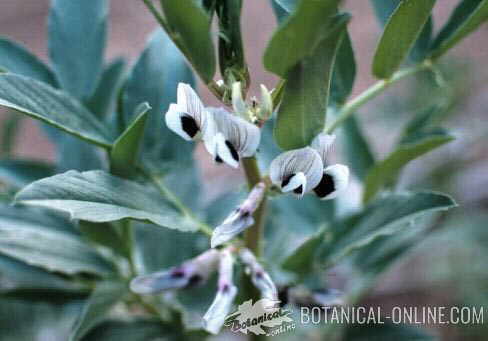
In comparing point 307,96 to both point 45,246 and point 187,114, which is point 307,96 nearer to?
point 187,114

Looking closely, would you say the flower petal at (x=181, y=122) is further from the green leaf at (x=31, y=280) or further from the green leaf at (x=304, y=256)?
the green leaf at (x=31, y=280)

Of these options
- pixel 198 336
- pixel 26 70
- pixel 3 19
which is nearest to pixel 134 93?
pixel 26 70

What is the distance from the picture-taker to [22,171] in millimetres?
600

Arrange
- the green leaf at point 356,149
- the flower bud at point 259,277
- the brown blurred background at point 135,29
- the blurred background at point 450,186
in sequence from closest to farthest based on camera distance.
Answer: the flower bud at point 259,277, the green leaf at point 356,149, the blurred background at point 450,186, the brown blurred background at point 135,29

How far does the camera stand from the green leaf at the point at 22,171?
587 millimetres

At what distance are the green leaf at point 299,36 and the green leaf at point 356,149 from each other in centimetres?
30

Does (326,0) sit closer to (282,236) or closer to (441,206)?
(441,206)

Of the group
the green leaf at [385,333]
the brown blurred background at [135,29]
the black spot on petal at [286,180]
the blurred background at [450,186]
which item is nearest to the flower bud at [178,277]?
the black spot on petal at [286,180]

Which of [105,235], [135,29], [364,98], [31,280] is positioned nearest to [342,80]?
[364,98]

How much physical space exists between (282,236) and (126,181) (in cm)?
28

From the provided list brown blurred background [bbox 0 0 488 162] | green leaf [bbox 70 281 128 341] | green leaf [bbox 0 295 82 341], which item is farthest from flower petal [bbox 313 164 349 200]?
brown blurred background [bbox 0 0 488 162]

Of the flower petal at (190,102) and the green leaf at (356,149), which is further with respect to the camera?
the green leaf at (356,149)

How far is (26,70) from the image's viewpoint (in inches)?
20.8

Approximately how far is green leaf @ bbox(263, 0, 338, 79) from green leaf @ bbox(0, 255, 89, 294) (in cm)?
34
